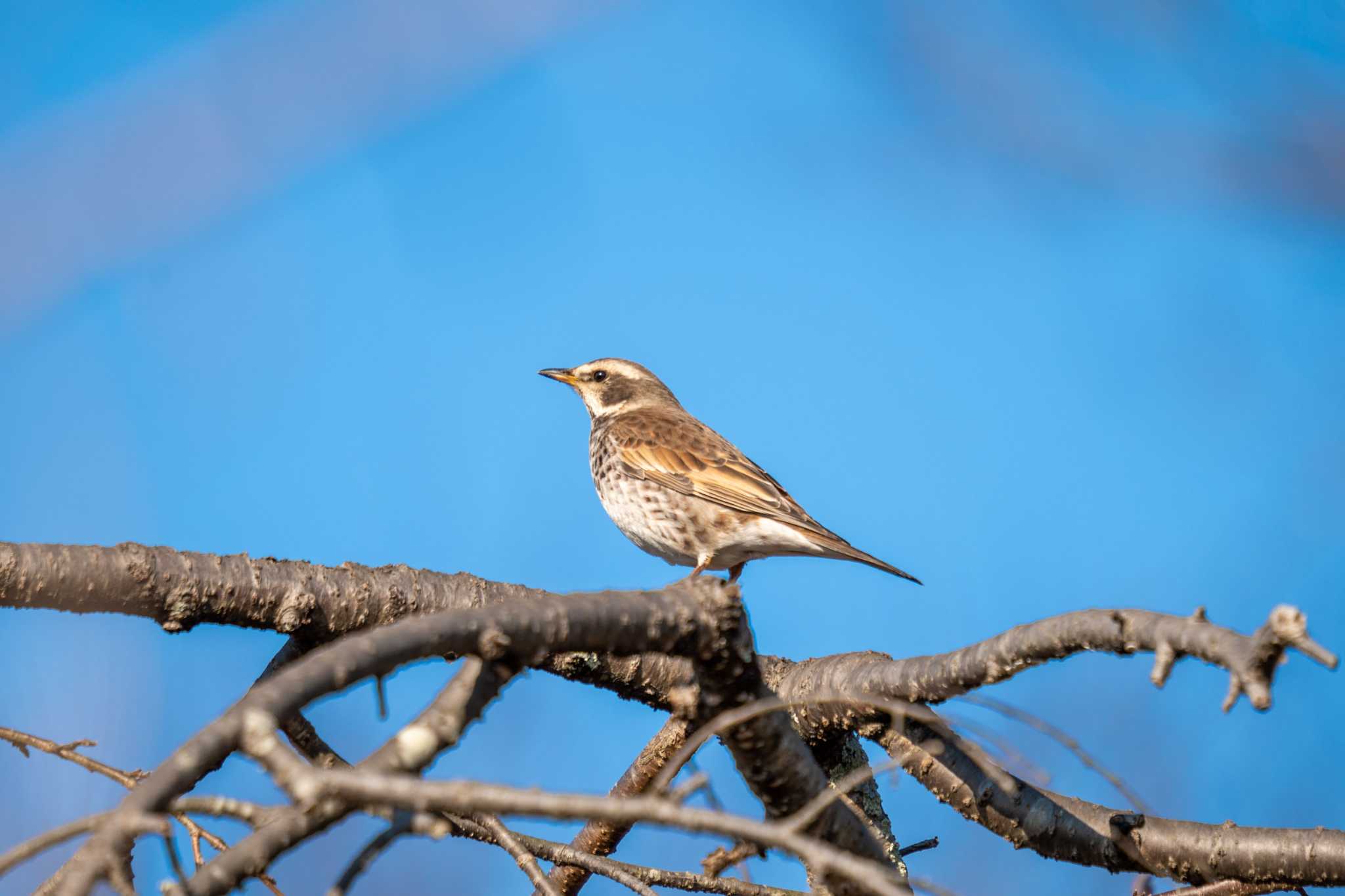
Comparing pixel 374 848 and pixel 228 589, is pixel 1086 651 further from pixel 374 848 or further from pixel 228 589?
pixel 228 589

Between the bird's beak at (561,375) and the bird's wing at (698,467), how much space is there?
76 centimetres

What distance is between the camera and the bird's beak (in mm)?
9367

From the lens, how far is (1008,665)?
316 cm

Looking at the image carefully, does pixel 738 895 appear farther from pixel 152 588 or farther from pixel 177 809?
pixel 177 809

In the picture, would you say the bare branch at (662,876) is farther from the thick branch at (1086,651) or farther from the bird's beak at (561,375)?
the bird's beak at (561,375)

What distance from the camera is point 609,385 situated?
9297 millimetres

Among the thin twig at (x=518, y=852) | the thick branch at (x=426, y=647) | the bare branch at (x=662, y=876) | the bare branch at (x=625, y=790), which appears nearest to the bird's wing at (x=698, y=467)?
the bare branch at (x=625, y=790)

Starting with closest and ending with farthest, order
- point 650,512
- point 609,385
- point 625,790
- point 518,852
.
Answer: point 518,852
point 625,790
point 650,512
point 609,385

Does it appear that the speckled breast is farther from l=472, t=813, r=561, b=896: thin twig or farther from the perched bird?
l=472, t=813, r=561, b=896: thin twig

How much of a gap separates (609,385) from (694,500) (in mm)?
2078

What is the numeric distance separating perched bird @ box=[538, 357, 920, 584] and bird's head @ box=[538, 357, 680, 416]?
395 mm

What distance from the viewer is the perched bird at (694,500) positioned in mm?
7164

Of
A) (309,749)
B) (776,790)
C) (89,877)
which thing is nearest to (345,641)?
(89,877)

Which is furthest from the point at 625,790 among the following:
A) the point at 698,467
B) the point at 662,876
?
the point at 698,467
